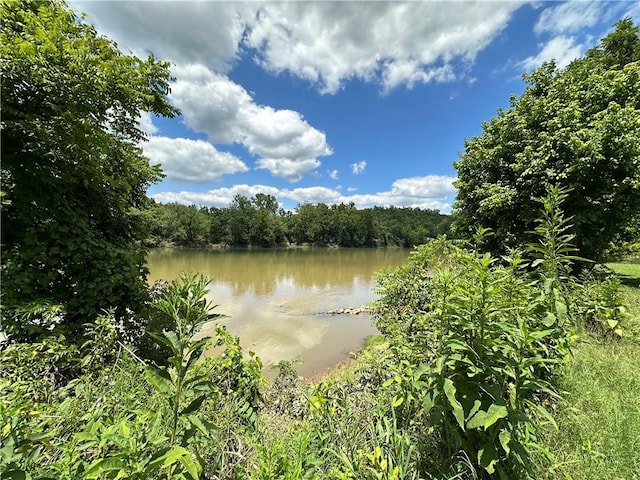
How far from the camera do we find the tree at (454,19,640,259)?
6645mm

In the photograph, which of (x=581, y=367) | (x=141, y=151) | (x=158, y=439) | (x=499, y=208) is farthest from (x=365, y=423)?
(x=499, y=208)

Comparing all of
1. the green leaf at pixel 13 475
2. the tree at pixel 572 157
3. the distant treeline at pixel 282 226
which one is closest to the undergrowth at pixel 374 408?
the green leaf at pixel 13 475

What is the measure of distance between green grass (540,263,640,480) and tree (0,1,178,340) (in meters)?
4.68

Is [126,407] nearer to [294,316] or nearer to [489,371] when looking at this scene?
[489,371]

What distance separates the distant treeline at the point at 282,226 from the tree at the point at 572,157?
3928 cm

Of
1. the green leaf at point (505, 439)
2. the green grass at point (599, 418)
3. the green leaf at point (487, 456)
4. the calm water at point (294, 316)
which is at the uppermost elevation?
the green leaf at point (505, 439)

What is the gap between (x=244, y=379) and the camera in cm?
262

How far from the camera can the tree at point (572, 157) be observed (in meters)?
6.64

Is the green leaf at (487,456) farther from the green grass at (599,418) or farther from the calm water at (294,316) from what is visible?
the calm water at (294,316)

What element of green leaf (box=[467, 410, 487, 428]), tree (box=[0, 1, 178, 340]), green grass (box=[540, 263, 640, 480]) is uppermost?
tree (box=[0, 1, 178, 340])

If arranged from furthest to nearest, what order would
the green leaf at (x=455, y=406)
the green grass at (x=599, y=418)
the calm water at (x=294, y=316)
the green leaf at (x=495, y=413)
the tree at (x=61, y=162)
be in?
the calm water at (x=294, y=316), the tree at (x=61, y=162), the green grass at (x=599, y=418), the green leaf at (x=455, y=406), the green leaf at (x=495, y=413)

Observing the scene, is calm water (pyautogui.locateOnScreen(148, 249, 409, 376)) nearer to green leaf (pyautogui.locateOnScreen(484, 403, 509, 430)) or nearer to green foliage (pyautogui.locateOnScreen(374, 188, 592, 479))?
green foliage (pyautogui.locateOnScreen(374, 188, 592, 479))

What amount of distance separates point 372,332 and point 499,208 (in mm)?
6011

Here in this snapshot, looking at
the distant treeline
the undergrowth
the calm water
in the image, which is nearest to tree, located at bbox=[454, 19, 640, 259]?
the calm water
